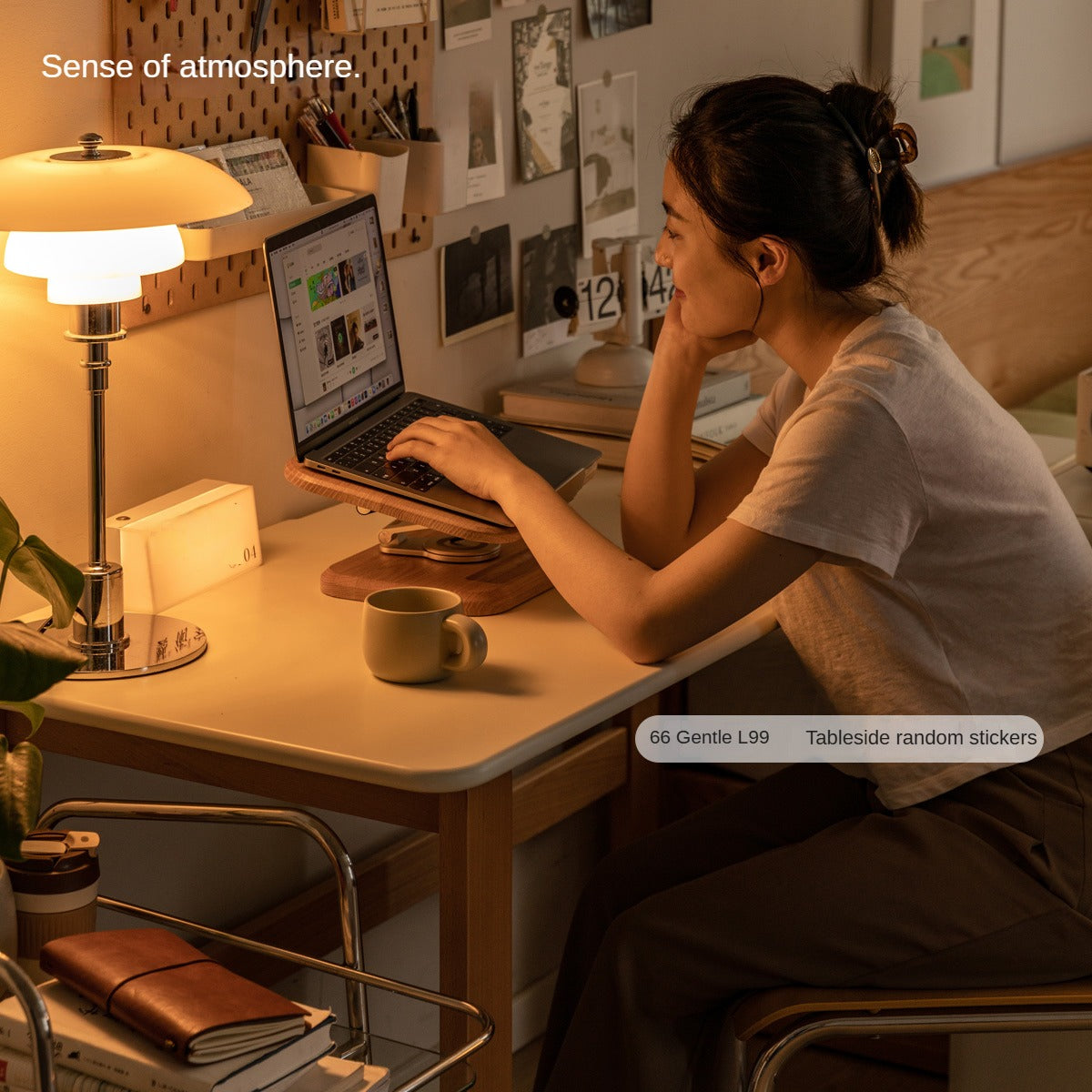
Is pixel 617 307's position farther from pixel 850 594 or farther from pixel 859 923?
pixel 859 923

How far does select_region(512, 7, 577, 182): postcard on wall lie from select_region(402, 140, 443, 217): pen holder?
27 centimetres

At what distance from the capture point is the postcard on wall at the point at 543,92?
214 centimetres

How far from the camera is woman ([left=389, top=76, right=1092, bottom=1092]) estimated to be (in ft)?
4.57

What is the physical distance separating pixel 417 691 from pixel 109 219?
17.8 inches

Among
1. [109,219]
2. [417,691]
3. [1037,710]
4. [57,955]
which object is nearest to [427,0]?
[109,219]

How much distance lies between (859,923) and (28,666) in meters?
0.73

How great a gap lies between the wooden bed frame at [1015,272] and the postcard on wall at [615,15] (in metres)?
0.79

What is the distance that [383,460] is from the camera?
169cm

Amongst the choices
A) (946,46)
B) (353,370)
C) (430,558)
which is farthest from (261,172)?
(946,46)

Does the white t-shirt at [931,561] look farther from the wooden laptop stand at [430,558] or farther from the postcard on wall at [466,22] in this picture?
the postcard on wall at [466,22]

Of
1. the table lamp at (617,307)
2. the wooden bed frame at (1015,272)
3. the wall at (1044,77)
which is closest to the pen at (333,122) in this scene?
the table lamp at (617,307)

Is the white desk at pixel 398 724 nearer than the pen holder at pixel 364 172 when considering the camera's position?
Yes

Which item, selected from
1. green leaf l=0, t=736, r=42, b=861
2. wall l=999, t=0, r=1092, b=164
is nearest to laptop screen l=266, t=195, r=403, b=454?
green leaf l=0, t=736, r=42, b=861

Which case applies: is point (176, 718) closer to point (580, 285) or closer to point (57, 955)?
point (57, 955)
